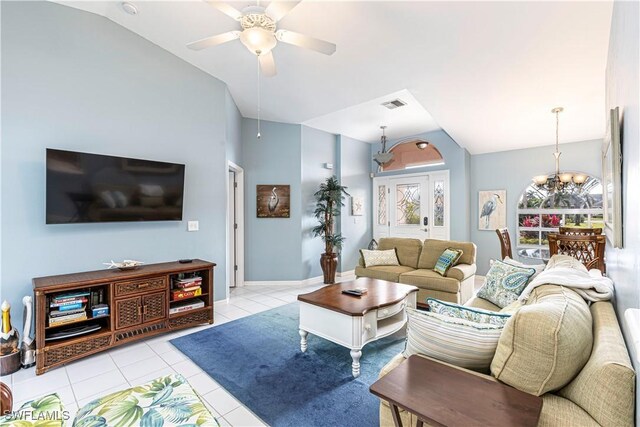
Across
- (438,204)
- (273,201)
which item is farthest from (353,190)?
(273,201)

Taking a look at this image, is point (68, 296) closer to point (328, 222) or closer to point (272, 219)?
point (272, 219)

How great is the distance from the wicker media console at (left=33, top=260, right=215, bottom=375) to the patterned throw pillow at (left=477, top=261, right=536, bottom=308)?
2.98 m

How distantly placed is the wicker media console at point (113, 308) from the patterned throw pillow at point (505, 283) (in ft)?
9.78

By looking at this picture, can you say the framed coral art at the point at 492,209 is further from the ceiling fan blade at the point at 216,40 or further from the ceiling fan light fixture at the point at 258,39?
the ceiling fan blade at the point at 216,40

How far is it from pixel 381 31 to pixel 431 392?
2.99 m

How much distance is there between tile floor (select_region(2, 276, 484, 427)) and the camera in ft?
6.75

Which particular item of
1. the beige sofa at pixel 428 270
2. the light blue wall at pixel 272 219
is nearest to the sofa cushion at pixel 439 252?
the beige sofa at pixel 428 270

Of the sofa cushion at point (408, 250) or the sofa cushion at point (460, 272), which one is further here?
the sofa cushion at point (408, 250)

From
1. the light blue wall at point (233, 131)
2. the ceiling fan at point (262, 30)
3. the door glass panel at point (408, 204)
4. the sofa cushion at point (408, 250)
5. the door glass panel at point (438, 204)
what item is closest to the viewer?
the ceiling fan at point (262, 30)

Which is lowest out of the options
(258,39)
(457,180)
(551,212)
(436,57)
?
(551,212)

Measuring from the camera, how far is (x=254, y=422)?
1905mm

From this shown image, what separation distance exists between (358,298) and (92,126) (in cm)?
319

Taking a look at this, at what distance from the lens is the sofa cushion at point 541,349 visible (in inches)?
44.1

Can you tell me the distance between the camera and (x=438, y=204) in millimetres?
6141
